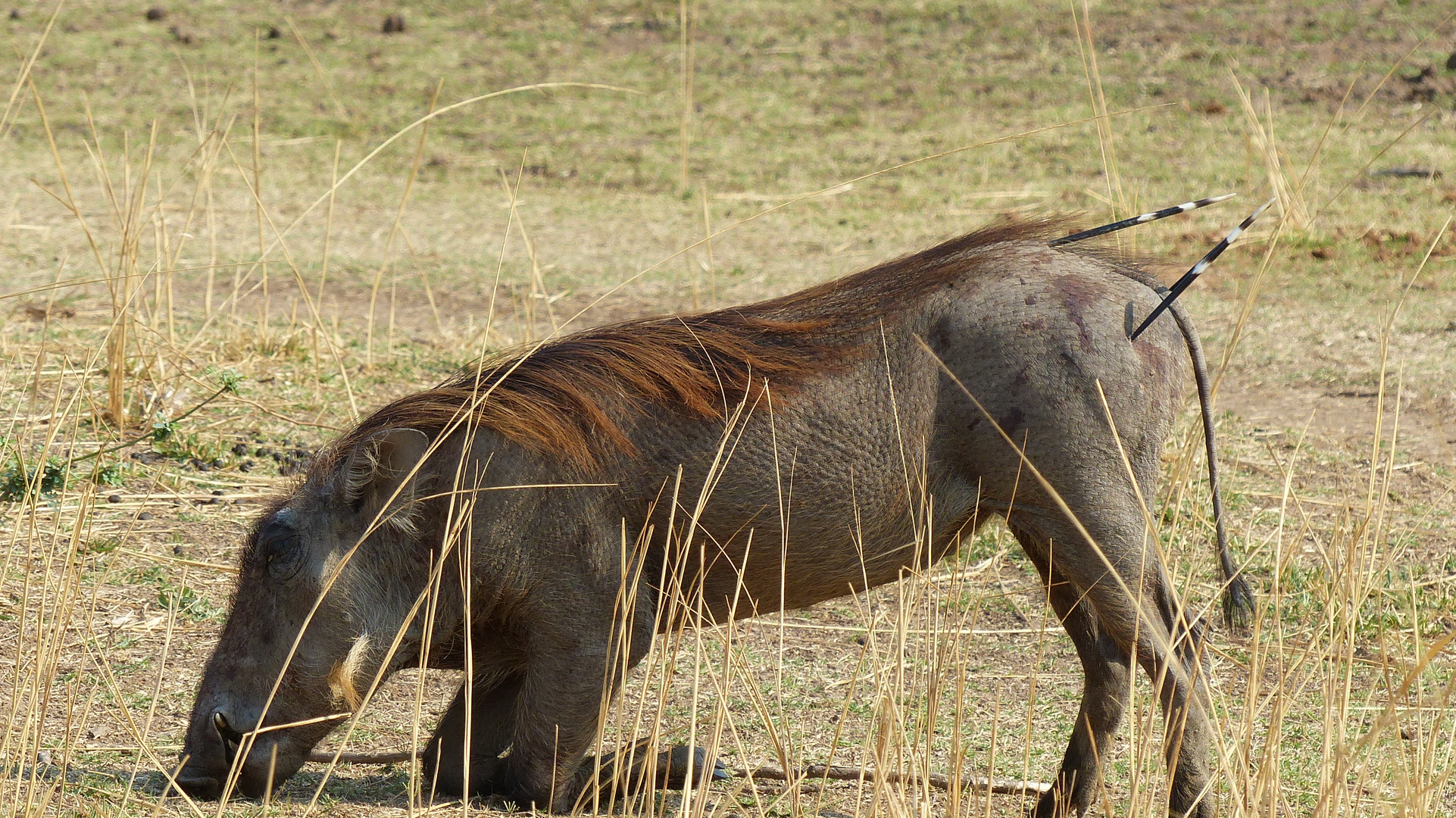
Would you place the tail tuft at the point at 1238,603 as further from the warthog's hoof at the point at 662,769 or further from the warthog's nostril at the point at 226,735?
the warthog's nostril at the point at 226,735

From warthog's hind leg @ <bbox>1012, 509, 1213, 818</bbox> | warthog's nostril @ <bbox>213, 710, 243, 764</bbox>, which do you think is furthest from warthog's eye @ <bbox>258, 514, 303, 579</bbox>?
warthog's hind leg @ <bbox>1012, 509, 1213, 818</bbox>

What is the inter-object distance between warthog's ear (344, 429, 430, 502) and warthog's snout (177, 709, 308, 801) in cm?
47

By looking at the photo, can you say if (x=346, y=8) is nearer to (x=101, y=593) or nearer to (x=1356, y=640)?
(x=101, y=593)

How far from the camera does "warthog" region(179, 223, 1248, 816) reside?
285cm

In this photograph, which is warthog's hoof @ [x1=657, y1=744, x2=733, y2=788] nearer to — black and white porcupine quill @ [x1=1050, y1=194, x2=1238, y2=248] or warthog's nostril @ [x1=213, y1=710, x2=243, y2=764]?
warthog's nostril @ [x1=213, y1=710, x2=243, y2=764]

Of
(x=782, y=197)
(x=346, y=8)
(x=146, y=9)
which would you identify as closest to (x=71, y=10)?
(x=146, y=9)

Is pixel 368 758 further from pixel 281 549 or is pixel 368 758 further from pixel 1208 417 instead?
pixel 1208 417

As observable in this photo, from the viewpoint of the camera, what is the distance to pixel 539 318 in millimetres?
6613

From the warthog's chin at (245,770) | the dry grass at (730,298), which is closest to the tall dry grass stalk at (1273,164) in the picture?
the dry grass at (730,298)

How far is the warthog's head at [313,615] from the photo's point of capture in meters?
2.78

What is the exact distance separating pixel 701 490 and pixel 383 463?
0.62m

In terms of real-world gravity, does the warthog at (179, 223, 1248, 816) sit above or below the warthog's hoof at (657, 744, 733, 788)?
above

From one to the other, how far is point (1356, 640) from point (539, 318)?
12.5 feet

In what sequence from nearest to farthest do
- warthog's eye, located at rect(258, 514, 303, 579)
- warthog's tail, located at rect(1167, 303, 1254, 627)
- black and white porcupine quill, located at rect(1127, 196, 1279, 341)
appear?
black and white porcupine quill, located at rect(1127, 196, 1279, 341) → warthog's eye, located at rect(258, 514, 303, 579) → warthog's tail, located at rect(1167, 303, 1254, 627)
